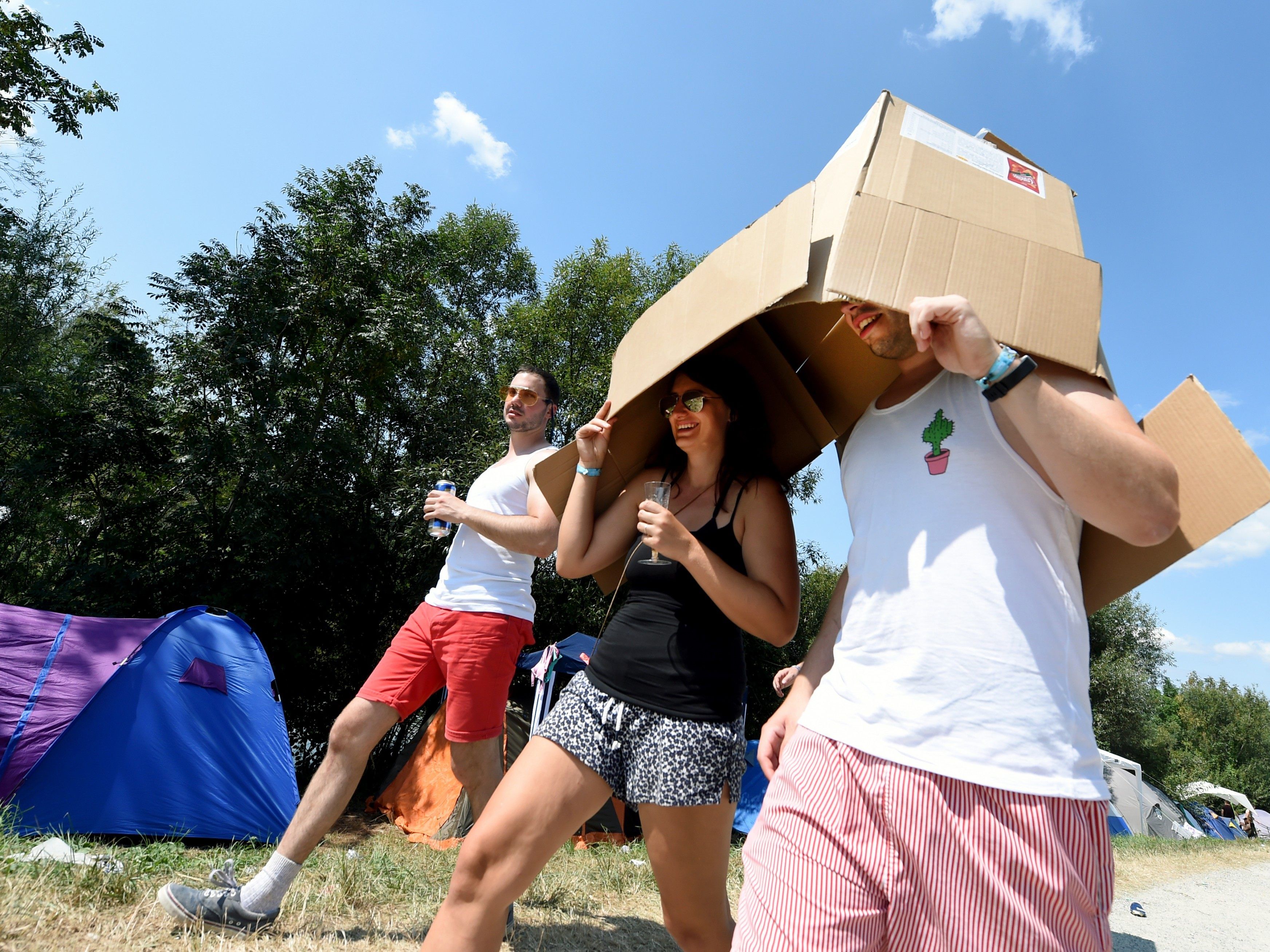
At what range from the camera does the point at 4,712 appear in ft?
16.6

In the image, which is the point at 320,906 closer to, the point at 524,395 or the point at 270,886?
the point at 270,886

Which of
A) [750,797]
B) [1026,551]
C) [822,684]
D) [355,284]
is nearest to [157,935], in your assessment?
[822,684]

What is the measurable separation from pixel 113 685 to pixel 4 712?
2.18ft

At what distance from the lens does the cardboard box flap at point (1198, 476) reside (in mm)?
1093

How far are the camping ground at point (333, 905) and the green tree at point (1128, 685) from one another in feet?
64.9

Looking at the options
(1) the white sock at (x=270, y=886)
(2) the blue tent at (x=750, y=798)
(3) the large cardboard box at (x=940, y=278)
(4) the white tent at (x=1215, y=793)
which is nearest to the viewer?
(3) the large cardboard box at (x=940, y=278)

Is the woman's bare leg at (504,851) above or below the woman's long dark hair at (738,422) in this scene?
below

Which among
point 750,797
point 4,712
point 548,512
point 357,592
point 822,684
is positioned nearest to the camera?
point 822,684

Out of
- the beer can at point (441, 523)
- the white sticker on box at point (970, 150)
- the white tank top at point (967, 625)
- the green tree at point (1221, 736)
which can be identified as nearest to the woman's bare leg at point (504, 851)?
the white tank top at point (967, 625)

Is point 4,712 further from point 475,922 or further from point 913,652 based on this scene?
point 913,652

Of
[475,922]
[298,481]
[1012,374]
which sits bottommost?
[475,922]

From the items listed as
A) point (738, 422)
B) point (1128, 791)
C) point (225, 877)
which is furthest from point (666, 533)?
point (1128, 791)

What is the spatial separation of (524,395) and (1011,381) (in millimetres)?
2208

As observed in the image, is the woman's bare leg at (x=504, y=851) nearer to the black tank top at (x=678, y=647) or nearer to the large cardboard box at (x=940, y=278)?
the black tank top at (x=678, y=647)
